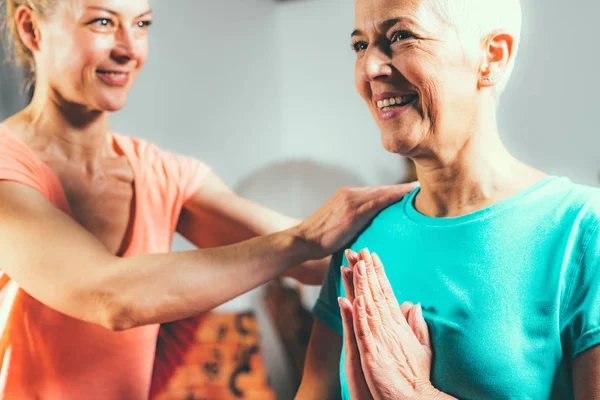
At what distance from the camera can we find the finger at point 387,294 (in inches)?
54.1

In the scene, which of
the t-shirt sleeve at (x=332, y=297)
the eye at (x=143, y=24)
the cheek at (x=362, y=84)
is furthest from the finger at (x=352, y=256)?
the eye at (x=143, y=24)

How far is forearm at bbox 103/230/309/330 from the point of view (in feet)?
5.16

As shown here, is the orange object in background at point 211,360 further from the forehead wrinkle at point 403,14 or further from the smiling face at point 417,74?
the forehead wrinkle at point 403,14

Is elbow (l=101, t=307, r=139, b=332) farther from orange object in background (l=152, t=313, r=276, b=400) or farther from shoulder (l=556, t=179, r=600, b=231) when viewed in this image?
shoulder (l=556, t=179, r=600, b=231)

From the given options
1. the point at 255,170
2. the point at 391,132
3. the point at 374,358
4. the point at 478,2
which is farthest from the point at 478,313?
the point at 255,170

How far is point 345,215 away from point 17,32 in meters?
0.94

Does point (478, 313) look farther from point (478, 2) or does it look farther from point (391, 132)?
point (478, 2)

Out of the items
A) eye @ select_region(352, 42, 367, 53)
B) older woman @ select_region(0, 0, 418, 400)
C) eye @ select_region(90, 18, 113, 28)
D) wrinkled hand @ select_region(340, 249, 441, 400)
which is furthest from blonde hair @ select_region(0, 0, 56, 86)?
wrinkled hand @ select_region(340, 249, 441, 400)

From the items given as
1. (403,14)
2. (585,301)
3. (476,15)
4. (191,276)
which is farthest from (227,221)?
(585,301)

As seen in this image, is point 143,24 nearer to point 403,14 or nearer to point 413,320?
point 403,14

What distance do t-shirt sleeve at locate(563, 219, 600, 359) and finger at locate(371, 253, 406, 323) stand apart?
0.33 meters

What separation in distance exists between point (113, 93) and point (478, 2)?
3.14 feet

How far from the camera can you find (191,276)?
1.64 meters

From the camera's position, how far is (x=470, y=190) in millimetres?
1405
